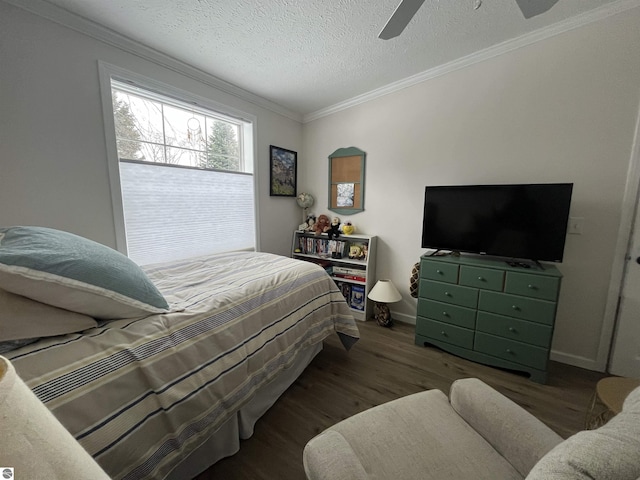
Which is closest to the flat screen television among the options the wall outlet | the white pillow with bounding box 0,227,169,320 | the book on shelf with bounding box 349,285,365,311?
the wall outlet

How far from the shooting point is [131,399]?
81 cm

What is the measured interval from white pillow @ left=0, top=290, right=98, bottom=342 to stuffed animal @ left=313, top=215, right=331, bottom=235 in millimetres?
2427

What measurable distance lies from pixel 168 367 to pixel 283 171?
262cm

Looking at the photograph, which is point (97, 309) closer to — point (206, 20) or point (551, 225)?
point (206, 20)

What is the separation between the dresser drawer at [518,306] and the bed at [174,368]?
1.42m

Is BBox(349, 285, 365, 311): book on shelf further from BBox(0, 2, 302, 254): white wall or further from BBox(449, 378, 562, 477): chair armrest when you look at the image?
BBox(0, 2, 302, 254): white wall

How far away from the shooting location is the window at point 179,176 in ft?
6.46

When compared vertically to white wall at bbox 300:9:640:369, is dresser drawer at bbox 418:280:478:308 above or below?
below

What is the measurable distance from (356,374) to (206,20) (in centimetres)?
272

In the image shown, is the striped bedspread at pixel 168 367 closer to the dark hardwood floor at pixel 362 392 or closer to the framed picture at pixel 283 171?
the dark hardwood floor at pixel 362 392

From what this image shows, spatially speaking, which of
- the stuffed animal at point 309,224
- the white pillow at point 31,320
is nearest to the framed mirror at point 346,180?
the stuffed animal at point 309,224

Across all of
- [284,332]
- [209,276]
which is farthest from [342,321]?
[209,276]

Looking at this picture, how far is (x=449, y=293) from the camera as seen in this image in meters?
2.09

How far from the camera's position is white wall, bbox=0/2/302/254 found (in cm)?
143
